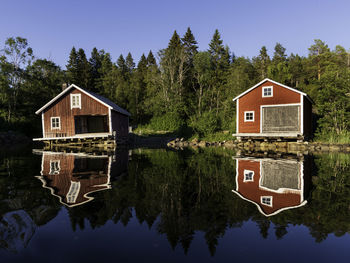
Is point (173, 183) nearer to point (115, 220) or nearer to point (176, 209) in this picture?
point (176, 209)

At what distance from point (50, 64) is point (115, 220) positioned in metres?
49.8

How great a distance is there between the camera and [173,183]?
7328mm

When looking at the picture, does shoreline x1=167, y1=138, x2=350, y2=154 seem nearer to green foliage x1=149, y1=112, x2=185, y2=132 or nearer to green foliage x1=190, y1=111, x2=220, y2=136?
green foliage x1=190, y1=111, x2=220, y2=136

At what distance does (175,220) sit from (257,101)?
20.2 metres

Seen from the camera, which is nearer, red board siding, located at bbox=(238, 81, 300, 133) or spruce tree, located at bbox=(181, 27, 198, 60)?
red board siding, located at bbox=(238, 81, 300, 133)

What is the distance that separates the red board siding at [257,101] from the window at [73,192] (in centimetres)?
1912

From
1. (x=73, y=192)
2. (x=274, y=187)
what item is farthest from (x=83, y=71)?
(x=274, y=187)

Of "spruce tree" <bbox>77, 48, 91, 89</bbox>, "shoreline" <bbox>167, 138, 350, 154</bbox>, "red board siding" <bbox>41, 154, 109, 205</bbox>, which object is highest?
"spruce tree" <bbox>77, 48, 91, 89</bbox>

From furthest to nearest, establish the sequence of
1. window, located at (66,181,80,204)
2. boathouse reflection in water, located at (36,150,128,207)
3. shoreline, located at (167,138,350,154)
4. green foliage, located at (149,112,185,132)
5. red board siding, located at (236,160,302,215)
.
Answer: green foliage, located at (149,112,185,132), shoreline, located at (167,138,350,154), boathouse reflection in water, located at (36,150,128,207), window, located at (66,181,80,204), red board siding, located at (236,160,302,215)

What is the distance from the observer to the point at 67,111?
23.6m

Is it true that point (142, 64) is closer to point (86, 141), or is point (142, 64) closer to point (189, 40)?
point (189, 40)

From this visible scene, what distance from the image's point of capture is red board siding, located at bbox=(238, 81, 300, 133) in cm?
2066

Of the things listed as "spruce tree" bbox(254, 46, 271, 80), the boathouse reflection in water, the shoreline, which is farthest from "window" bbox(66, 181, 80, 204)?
"spruce tree" bbox(254, 46, 271, 80)

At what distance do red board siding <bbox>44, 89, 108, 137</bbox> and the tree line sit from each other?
12.8m
